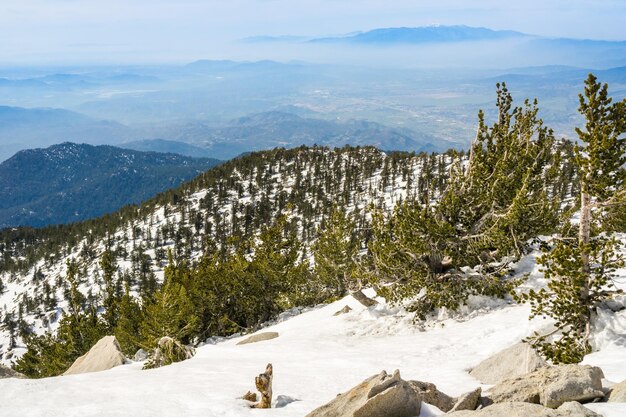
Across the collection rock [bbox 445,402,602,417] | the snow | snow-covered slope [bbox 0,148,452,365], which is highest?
rock [bbox 445,402,602,417]

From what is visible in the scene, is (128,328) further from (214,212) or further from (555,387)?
(214,212)

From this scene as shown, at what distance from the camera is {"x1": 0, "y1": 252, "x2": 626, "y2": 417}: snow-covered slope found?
470 inches

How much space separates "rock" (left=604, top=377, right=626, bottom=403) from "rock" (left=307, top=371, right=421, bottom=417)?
4.37 m

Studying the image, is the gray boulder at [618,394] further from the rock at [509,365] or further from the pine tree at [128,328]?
the pine tree at [128,328]

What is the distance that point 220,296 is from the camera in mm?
39031

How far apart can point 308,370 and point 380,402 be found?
8.81 m

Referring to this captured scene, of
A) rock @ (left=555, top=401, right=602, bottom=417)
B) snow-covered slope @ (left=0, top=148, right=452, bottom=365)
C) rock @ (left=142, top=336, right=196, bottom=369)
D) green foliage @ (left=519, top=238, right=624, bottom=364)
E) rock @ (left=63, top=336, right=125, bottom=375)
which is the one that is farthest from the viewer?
snow-covered slope @ (left=0, top=148, right=452, bottom=365)

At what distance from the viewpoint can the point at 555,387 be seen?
30.2 ft

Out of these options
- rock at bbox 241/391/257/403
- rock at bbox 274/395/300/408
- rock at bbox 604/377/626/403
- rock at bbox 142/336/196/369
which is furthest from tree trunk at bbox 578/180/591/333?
rock at bbox 142/336/196/369

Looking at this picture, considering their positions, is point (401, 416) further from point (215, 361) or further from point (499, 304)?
point (499, 304)

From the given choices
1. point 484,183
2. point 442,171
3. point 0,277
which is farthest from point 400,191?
point 0,277

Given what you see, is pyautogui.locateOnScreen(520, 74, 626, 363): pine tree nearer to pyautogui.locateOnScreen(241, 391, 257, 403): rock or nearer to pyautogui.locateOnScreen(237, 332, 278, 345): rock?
pyautogui.locateOnScreen(241, 391, 257, 403): rock

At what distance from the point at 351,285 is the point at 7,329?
160m

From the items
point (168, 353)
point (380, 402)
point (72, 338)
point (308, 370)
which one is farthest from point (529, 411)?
point (72, 338)
